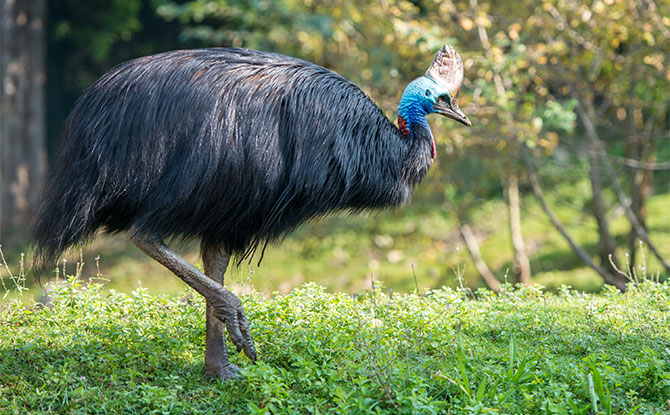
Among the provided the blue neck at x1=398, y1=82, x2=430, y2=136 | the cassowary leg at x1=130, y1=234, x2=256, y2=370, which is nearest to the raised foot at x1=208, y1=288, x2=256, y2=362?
the cassowary leg at x1=130, y1=234, x2=256, y2=370

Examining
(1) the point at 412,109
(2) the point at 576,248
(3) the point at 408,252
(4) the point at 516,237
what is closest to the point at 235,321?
(1) the point at 412,109

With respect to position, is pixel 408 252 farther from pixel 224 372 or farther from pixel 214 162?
pixel 214 162

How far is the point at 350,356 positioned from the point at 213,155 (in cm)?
128

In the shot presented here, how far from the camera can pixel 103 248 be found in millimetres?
12898

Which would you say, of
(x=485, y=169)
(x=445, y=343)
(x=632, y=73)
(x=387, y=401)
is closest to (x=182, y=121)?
(x=387, y=401)

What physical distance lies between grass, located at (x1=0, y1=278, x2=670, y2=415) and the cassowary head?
43.1 inches

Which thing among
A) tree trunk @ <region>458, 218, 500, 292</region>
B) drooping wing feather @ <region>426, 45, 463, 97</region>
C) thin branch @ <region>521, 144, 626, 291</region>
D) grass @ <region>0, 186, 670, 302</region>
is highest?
drooping wing feather @ <region>426, 45, 463, 97</region>

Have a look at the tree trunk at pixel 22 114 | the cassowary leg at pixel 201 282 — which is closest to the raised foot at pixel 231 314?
the cassowary leg at pixel 201 282

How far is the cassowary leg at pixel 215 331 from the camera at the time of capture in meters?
3.89

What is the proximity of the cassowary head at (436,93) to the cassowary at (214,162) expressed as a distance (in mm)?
281

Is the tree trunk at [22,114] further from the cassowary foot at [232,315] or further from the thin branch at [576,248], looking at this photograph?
the cassowary foot at [232,315]

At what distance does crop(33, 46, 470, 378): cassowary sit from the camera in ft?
11.8

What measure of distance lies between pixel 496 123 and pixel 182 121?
15.2ft

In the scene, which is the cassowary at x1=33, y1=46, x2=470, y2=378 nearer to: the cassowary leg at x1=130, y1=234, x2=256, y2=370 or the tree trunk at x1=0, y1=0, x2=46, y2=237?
the cassowary leg at x1=130, y1=234, x2=256, y2=370
